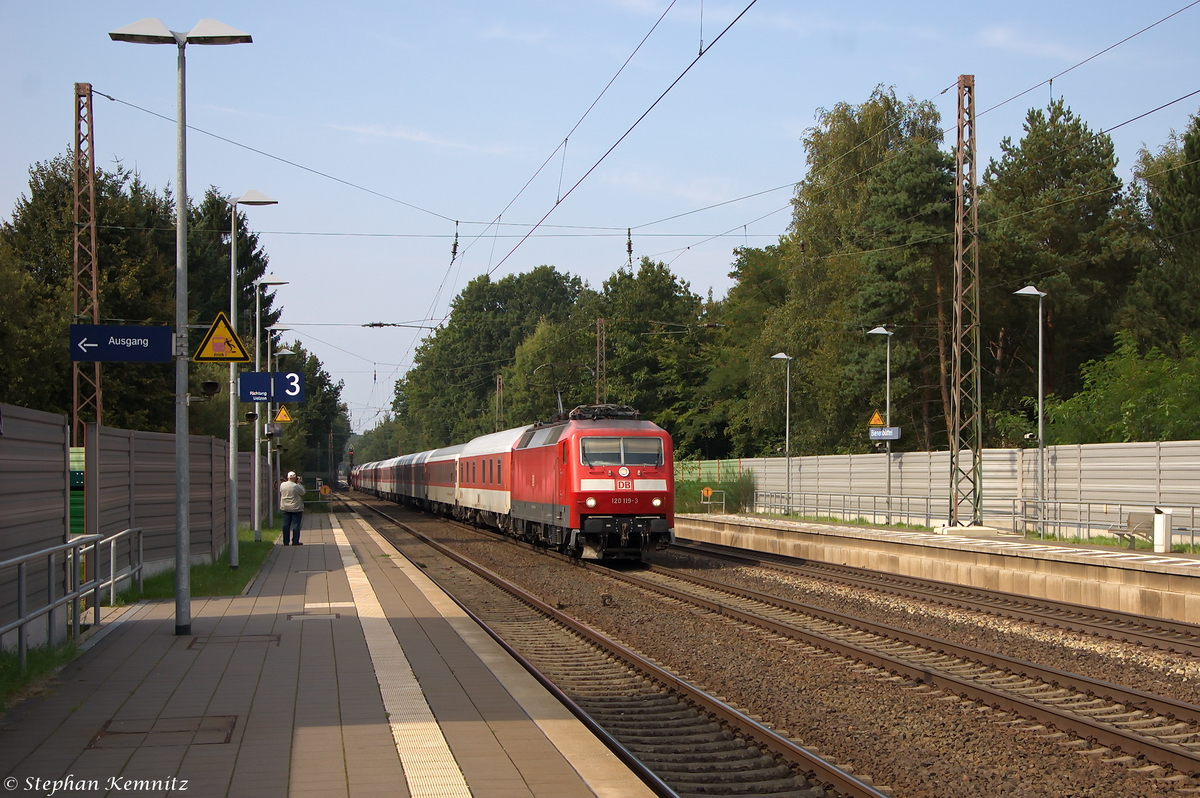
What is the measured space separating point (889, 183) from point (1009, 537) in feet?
76.6

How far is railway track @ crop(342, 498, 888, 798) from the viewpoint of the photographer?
6691mm

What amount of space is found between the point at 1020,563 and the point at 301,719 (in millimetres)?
14504

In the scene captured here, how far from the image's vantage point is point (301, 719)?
7.49 metres

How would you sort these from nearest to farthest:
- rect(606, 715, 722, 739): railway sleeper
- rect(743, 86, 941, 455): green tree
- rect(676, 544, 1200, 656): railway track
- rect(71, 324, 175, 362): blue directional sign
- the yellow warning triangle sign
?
1. rect(606, 715, 722, 739): railway sleeper
2. rect(71, 324, 175, 362): blue directional sign
3. the yellow warning triangle sign
4. rect(676, 544, 1200, 656): railway track
5. rect(743, 86, 941, 455): green tree

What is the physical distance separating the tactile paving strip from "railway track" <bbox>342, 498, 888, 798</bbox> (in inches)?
43.4

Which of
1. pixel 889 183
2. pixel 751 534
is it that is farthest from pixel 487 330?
pixel 751 534

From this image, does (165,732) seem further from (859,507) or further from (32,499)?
(859,507)

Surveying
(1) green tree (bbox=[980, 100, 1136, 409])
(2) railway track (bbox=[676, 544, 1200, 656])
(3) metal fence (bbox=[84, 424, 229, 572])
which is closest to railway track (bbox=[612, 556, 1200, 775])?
(2) railway track (bbox=[676, 544, 1200, 656])

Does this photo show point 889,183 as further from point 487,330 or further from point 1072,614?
point 487,330

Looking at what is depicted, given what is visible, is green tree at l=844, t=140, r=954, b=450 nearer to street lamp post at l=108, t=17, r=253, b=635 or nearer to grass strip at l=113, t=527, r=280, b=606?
grass strip at l=113, t=527, r=280, b=606

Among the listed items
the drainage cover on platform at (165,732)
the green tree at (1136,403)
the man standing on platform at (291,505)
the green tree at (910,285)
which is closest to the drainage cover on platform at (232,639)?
the drainage cover on platform at (165,732)

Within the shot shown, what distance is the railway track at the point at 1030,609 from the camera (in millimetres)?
12697

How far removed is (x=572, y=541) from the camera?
21.9 metres

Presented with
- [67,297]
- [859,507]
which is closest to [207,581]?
[67,297]
